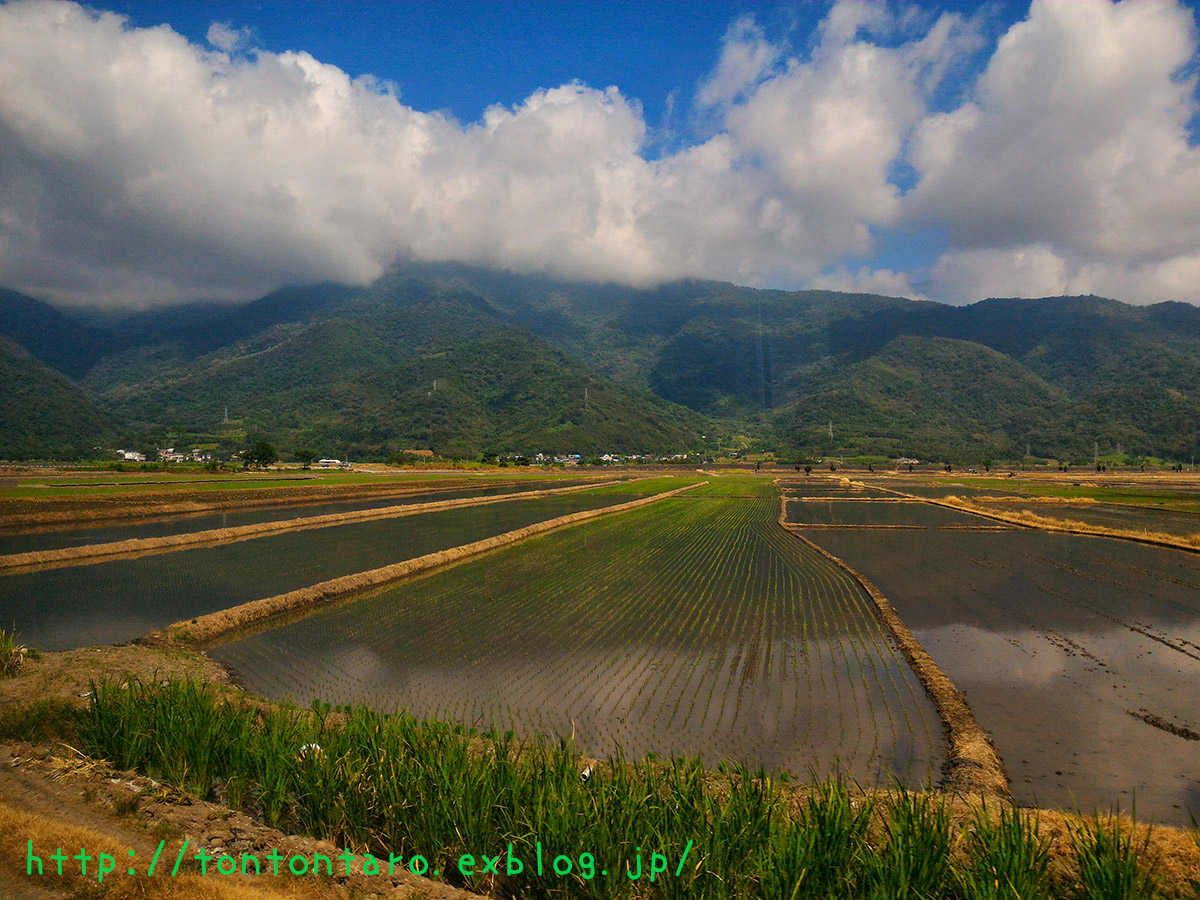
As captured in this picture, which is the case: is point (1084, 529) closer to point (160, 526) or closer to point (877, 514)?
point (877, 514)

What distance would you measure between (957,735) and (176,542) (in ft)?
73.3

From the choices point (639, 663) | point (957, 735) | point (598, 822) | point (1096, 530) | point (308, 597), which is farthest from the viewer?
point (1096, 530)

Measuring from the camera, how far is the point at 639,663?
921 centimetres

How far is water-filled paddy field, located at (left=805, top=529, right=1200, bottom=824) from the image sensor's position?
240 inches

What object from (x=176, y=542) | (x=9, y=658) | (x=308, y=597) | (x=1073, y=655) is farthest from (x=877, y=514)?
(x=9, y=658)

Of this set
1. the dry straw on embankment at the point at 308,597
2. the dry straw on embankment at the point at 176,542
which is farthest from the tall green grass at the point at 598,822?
the dry straw on embankment at the point at 176,542

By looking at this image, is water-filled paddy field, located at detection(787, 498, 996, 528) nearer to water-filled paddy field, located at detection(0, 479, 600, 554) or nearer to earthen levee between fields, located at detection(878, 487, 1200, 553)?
earthen levee between fields, located at detection(878, 487, 1200, 553)

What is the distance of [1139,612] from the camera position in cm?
1269

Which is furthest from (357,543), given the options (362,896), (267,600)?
(362,896)

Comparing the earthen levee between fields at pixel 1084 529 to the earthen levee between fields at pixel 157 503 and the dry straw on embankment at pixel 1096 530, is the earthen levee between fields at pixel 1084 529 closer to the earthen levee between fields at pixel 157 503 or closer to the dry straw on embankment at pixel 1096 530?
the dry straw on embankment at pixel 1096 530

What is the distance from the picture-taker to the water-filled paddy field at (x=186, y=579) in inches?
431

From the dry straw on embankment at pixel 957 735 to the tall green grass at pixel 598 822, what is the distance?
3.11ft

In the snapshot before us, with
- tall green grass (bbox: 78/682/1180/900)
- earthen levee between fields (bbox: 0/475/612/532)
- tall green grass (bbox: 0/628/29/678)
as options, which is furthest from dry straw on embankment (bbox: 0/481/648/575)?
tall green grass (bbox: 78/682/1180/900)

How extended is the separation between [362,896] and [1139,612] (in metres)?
15.9
